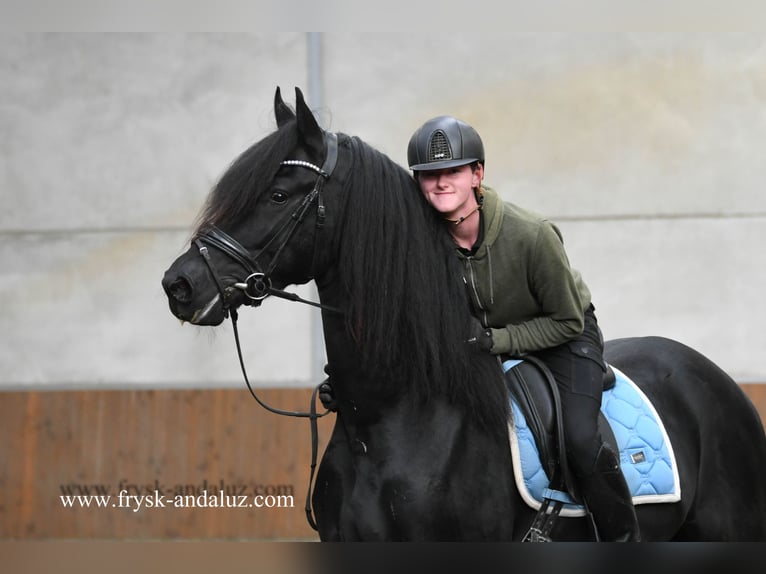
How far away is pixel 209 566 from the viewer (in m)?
2.54

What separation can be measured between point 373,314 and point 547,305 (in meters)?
0.66

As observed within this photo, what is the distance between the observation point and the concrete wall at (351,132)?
869cm

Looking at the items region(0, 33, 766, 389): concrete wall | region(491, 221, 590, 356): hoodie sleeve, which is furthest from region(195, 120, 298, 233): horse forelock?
region(0, 33, 766, 389): concrete wall

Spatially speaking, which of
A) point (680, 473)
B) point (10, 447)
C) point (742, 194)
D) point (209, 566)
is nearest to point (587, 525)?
point (680, 473)

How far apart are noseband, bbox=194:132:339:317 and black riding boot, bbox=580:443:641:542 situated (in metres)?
1.14

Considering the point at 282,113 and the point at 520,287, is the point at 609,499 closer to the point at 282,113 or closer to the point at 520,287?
the point at 520,287

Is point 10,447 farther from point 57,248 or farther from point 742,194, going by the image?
point 742,194

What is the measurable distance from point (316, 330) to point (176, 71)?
9.09ft

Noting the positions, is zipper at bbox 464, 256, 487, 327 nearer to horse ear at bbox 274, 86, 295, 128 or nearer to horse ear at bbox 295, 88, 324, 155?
horse ear at bbox 295, 88, 324, 155

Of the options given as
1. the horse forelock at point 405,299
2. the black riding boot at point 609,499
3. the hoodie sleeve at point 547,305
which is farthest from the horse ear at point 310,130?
the black riding boot at point 609,499

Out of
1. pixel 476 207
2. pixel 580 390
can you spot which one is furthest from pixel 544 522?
pixel 476 207

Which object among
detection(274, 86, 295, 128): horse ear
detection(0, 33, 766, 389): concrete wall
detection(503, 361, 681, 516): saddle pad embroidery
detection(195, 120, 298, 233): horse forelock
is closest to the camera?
detection(195, 120, 298, 233): horse forelock

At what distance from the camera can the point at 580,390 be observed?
361 cm

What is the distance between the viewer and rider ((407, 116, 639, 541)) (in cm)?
348
